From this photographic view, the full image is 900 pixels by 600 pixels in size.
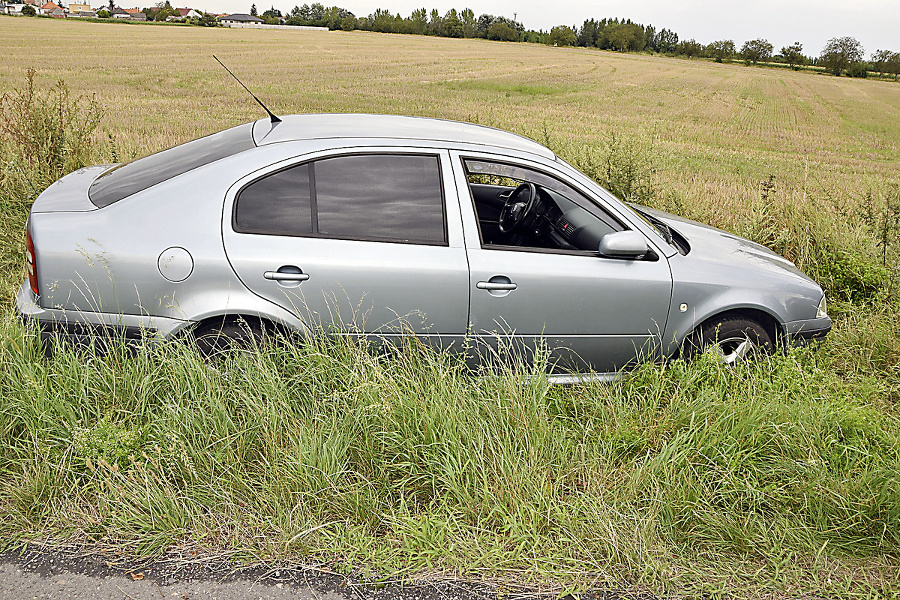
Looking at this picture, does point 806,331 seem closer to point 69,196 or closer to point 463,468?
point 463,468

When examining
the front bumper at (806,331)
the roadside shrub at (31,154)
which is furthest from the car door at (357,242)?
the roadside shrub at (31,154)

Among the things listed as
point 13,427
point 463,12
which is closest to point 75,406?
point 13,427

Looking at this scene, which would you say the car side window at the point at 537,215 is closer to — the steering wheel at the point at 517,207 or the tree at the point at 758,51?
the steering wheel at the point at 517,207

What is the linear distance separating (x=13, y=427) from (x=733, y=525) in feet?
10.6

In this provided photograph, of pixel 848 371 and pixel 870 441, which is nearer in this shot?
pixel 870 441

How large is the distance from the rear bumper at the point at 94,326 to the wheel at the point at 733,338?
2.95 meters

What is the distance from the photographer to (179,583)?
2578mm

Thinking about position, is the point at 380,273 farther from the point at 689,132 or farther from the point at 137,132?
the point at 689,132

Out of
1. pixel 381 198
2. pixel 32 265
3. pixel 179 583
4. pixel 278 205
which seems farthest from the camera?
pixel 381 198

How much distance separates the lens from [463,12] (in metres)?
122

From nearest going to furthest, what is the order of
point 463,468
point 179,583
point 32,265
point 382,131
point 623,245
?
point 179,583 < point 463,468 < point 32,265 < point 623,245 < point 382,131

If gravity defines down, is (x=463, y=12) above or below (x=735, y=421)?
above

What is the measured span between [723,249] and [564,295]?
130 cm

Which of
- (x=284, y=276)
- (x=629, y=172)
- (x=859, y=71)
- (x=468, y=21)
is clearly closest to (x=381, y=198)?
(x=284, y=276)
